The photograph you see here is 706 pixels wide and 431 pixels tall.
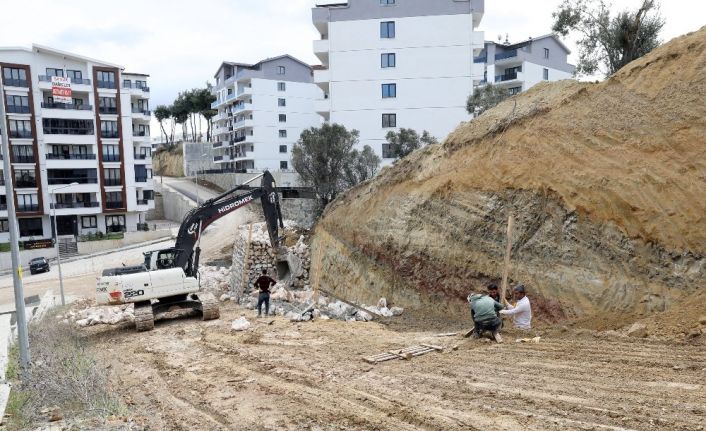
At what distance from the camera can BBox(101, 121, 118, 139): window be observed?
49128mm

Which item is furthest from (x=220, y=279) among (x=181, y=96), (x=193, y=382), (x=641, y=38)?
(x=181, y=96)

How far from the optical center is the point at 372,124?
131 ft

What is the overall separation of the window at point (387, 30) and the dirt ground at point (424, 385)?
3178 cm

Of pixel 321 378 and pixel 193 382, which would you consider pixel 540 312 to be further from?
pixel 193 382

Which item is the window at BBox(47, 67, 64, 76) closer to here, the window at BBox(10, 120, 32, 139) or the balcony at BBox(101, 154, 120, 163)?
the window at BBox(10, 120, 32, 139)

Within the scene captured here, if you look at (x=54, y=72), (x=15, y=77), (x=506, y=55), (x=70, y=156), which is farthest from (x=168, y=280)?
(x=506, y=55)

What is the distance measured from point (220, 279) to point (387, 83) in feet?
68.8

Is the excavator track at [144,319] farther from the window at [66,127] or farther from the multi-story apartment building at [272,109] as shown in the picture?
the multi-story apartment building at [272,109]

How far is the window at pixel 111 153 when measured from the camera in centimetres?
4934

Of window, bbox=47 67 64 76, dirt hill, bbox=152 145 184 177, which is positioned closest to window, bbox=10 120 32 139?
window, bbox=47 67 64 76

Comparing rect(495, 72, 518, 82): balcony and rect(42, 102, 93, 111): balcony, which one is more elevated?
rect(495, 72, 518, 82): balcony

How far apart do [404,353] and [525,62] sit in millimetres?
49958

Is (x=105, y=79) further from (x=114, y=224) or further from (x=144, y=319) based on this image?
(x=144, y=319)

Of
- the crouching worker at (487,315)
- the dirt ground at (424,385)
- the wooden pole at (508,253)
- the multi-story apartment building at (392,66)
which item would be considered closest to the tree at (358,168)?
the multi-story apartment building at (392,66)
